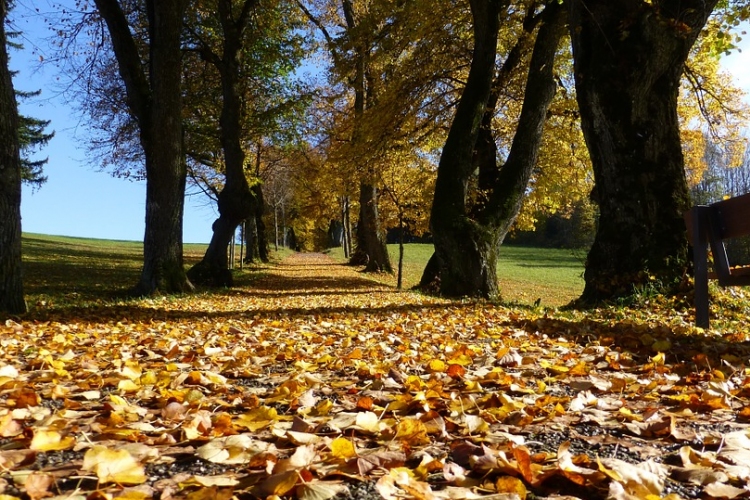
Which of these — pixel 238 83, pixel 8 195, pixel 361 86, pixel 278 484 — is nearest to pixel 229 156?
pixel 238 83

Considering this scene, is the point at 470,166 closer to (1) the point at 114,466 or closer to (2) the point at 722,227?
(2) the point at 722,227

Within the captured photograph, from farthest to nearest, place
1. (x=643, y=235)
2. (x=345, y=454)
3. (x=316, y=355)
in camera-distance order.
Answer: (x=643, y=235), (x=316, y=355), (x=345, y=454)

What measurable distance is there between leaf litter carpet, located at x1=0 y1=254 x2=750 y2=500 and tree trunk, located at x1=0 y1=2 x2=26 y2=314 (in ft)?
10.6

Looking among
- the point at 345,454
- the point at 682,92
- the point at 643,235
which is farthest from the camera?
the point at 682,92

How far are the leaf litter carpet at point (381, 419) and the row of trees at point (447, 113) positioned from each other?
10.0 ft

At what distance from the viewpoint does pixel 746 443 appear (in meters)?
1.87

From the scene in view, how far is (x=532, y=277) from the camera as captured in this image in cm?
3444

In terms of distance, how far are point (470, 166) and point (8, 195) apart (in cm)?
760

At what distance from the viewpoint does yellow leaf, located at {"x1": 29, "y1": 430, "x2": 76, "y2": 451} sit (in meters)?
1.72

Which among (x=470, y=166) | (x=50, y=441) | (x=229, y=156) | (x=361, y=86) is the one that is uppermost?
(x=361, y=86)

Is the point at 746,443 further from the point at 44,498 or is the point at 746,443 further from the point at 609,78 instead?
the point at 609,78

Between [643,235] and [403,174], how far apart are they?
11192 mm

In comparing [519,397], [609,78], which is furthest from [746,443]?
[609,78]

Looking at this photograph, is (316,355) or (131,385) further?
(316,355)
